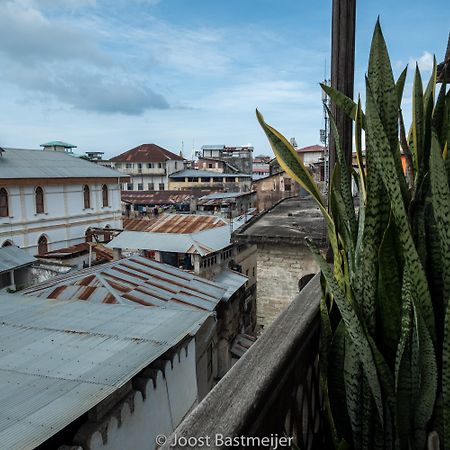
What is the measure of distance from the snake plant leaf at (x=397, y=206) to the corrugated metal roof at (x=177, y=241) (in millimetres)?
9646

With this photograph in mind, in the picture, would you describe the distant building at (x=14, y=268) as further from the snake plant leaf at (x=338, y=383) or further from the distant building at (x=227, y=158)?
the distant building at (x=227, y=158)

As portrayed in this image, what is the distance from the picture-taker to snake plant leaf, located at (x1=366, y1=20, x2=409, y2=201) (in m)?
1.37

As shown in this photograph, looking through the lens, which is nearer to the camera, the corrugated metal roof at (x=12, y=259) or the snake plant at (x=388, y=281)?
the snake plant at (x=388, y=281)

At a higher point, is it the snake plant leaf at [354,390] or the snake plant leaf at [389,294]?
the snake plant leaf at [389,294]

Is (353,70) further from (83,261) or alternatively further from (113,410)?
(83,261)

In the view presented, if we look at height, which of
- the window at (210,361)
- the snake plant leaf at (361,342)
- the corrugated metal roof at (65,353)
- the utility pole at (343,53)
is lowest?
the window at (210,361)

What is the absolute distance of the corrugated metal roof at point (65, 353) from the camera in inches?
122

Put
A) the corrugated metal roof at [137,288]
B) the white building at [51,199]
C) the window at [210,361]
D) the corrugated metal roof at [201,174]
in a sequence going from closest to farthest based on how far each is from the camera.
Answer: the corrugated metal roof at [137,288] < the window at [210,361] < the white building at [51,199] < the corrugated metal roof at [201,174]

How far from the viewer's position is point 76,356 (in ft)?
13.5

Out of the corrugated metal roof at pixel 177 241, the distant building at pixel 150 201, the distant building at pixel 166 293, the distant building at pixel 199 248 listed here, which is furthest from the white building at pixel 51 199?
the distant building at pixel 166 293

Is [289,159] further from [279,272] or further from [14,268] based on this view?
[14,268]

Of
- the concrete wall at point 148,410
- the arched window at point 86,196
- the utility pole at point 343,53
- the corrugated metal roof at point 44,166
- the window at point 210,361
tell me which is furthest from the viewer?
the arched window at point 86,196

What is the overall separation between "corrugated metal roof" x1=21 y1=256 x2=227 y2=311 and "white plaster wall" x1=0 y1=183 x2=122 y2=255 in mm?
12125

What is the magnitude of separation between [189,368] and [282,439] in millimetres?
4576
